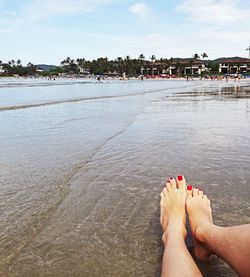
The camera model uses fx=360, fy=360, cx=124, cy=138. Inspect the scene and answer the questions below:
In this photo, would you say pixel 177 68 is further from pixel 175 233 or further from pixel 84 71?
pixel 175 233

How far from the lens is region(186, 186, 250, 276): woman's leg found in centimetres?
168

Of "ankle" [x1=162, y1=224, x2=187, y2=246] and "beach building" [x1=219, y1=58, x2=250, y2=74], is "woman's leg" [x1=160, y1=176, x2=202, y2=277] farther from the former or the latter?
"beach building" [x1=219, y1=58, x2=250, y2=74]

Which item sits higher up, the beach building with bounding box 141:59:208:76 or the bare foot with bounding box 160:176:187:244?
the beach building with bounding box 141:59:208:76

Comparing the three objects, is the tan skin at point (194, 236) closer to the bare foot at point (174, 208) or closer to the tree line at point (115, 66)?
the bare foot at point (174, 208)

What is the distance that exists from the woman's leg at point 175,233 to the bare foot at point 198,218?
53 millimetres

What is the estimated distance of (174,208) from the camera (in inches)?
→ 102

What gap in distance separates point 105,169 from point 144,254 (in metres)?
2.03

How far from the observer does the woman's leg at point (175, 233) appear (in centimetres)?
169

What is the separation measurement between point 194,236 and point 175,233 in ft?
0.38

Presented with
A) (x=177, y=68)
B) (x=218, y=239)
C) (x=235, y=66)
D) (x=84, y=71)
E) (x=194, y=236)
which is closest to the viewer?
(x=218, y=239)

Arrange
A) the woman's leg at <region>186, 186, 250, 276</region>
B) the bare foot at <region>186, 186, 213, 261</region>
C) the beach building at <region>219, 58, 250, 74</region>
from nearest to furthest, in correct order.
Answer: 1. the woman's leg at <region>186, 186, 250, 276</region>
2. the bare foot at <region>186, 186, 213, 261</region>
3. the beach building at <region>219, 58, 250, 74</region>

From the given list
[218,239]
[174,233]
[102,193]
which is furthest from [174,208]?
[102,193]

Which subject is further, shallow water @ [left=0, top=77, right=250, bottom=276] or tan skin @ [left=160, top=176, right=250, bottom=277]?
shallow water @ [left=0, top=77, right=250, bottom=276]

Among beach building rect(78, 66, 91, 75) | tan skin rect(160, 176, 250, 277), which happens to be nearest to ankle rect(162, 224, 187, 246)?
tan skin rect(160, 176, 250, 277)
